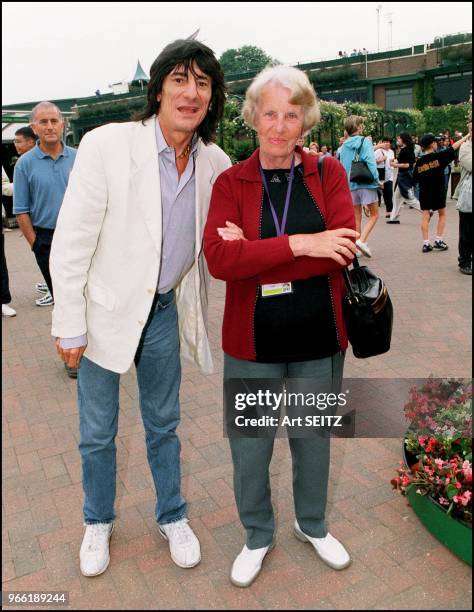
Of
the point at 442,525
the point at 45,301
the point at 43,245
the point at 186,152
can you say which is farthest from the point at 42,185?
the point at 442,525

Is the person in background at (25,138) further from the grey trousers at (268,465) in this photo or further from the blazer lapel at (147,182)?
the grey trousers at (268,465)

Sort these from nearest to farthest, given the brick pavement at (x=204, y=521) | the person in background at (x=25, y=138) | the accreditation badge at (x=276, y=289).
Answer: the accreditation badge at (x=276, y=289), the brick pavement at (x=204, y=521), the person in background at (x=25, y=138)

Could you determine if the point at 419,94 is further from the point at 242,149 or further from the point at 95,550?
the point at 95,550

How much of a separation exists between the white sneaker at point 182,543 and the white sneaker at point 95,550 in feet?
0.92

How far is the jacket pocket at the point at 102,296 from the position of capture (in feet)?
6.99

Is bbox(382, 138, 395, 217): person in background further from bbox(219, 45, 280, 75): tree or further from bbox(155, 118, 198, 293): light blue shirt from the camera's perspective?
bbox(155, 118, 198, 293): light blue shirt

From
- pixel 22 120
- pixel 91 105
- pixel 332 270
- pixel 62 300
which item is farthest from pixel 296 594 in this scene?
pixel 91 105

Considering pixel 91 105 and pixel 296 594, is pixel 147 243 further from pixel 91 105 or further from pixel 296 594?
pixel 91 105

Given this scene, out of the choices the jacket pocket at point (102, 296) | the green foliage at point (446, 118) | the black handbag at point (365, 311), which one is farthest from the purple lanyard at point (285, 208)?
the green foliage at point (446, 118)

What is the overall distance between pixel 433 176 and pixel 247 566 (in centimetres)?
716

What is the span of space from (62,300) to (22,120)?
16910mm

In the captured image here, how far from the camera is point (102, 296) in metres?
2.14

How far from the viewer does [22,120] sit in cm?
1678

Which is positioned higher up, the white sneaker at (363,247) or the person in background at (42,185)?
the person in background at (42,185)
